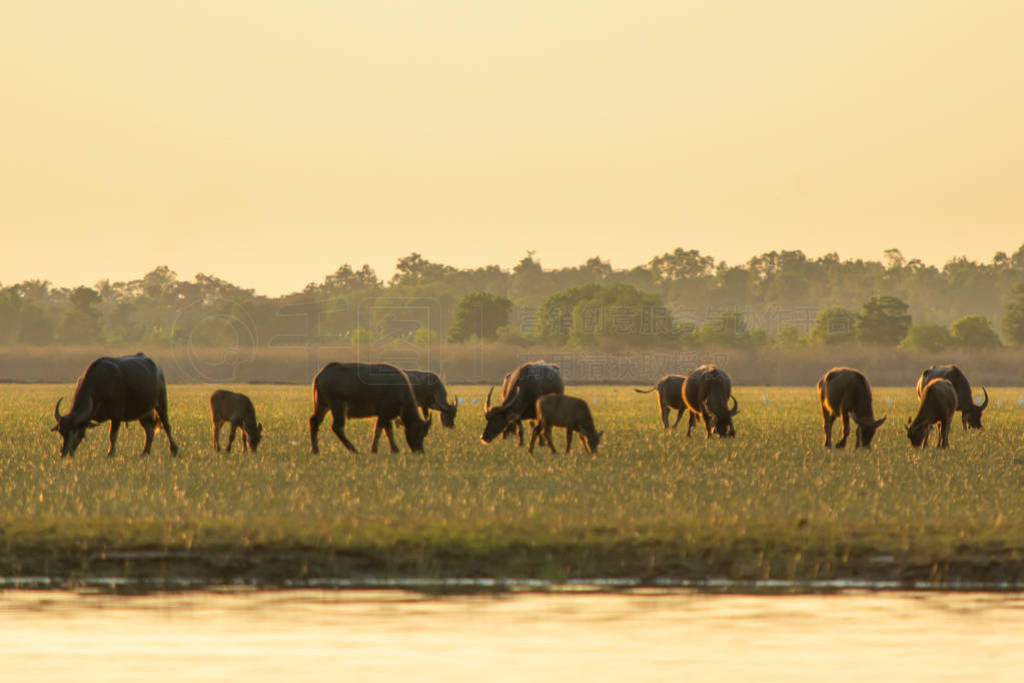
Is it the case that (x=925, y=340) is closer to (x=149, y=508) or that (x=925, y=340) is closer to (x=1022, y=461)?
(x=1022, y=461)

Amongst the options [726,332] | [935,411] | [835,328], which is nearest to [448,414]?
[935,411]

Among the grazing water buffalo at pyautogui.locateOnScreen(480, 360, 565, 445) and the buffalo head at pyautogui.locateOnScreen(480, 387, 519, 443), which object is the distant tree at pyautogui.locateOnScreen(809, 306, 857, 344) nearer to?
the grazing water buffalo at pyautogui.locateOnScreen(480, 360, 565, 445)

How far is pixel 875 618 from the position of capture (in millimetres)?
13422

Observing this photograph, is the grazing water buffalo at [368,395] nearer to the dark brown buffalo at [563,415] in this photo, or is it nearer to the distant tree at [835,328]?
the dark brown buffalo at [563,415]

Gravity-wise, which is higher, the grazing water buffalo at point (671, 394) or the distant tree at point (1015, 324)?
the distant tree at point (1015, 324)

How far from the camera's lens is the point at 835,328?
533ft

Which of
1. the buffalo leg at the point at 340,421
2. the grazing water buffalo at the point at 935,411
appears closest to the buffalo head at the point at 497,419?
the buffalo leg at the point at 340,421

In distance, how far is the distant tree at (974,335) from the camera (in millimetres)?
156375

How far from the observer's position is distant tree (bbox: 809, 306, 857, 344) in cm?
16088

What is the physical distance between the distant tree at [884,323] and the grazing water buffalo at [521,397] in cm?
12781

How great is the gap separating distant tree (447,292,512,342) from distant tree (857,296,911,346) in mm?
35218

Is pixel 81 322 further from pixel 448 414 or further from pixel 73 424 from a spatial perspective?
pixel 73 424

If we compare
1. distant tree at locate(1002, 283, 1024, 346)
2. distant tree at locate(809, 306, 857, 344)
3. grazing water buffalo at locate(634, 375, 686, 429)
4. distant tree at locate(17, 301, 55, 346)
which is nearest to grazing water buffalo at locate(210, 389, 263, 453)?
grazing water buffalo at locate(634, 375, 686, 429)

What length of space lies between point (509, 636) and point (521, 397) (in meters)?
18.5
